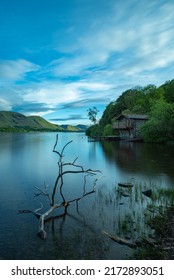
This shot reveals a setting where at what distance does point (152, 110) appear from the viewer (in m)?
90.0

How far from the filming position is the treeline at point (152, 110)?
70.0 meters

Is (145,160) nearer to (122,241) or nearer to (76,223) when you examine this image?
(76,223)

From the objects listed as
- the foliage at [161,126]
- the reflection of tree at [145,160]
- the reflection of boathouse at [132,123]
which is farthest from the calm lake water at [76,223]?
the reflection of boathouse at [132,123]

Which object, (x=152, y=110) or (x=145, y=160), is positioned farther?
(x=152, y=110)

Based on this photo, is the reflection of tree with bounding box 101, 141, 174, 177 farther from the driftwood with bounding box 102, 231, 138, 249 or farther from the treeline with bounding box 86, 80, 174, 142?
the treeline with bounding box 86, 80, 174, 142

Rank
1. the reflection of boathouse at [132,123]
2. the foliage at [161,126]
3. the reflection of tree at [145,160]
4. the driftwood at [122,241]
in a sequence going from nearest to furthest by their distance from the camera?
the driftwood at [122,241], the reflection of tree at [145,160], the foliage at [161,126], the reflection of boathouse at [132,123]

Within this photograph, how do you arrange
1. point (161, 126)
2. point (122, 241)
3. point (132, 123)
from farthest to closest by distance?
point (132, 123) < point (161, 126) < point (122, 241)

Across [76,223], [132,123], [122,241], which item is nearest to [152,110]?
[132,123]

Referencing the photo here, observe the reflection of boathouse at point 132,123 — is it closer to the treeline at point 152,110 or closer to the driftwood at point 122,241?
the treeline at point 152,110

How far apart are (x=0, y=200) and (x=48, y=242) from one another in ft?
28.1

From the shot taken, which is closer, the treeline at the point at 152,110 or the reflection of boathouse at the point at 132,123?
the treeline at the point at 152,110

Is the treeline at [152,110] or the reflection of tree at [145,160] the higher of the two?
the treeline at [152,110]

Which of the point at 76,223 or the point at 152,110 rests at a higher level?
the point at 152,110

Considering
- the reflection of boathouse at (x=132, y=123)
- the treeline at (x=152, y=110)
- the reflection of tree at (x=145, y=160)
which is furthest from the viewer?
the reflection of boathouse at (x=132, y=123)
